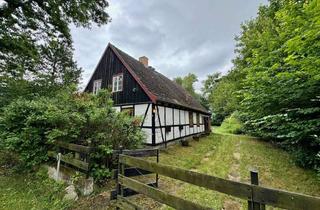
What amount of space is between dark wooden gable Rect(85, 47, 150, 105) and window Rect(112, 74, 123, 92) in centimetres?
25

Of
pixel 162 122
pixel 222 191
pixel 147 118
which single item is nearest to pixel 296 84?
pixel 222 191

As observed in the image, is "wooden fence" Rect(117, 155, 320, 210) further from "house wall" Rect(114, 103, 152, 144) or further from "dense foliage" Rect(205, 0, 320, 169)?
"house wall" Rect(114, 103, 152, 144)

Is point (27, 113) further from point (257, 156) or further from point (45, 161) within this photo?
point (257, 156)

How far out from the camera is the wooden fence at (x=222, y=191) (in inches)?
53.9

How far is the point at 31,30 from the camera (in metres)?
9.72

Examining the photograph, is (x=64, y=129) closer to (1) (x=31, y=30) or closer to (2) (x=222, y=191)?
(2) (x=222, y=191)

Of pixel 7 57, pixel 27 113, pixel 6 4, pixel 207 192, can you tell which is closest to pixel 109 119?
pixel 27 113

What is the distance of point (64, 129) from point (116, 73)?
7.60m

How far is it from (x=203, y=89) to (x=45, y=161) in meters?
41.7

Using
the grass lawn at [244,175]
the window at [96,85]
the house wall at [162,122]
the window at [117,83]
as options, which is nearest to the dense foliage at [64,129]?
the grass lawn at [244,175]

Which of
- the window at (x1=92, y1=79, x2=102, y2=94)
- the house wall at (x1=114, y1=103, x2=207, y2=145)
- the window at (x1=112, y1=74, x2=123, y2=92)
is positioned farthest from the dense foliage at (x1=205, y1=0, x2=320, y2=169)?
the window at (x1=92, y1=79, x2=102, y2=94)

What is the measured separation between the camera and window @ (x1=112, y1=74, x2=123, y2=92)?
11.6 metres

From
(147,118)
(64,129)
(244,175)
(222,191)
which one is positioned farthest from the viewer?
(147,118)

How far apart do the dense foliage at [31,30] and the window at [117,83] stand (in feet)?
11.3
